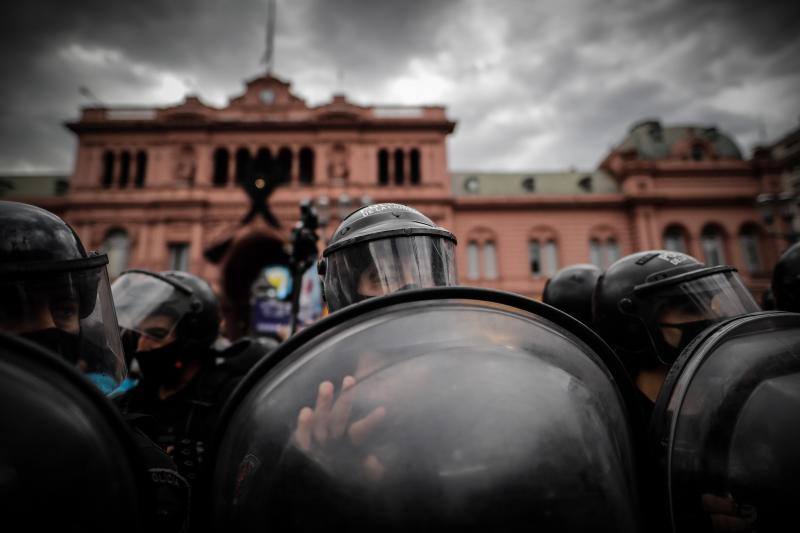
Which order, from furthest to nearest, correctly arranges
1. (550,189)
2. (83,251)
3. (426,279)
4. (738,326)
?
(550,189) < (426,279) < (83,251) < (738,326)

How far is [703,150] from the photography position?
2441cm

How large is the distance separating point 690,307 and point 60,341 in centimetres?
275

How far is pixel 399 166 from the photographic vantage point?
24.0 metres

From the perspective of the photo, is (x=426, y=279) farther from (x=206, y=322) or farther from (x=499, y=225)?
(x=499, y=225)

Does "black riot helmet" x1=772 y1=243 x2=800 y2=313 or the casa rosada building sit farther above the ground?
the casa rosada building

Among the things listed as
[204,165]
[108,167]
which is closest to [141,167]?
[108,167]

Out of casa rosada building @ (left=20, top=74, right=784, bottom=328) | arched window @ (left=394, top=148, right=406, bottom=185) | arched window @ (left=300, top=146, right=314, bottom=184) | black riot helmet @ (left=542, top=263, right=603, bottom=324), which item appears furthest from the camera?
arched window @ (left=300, top=146, right=314, bottom=184)

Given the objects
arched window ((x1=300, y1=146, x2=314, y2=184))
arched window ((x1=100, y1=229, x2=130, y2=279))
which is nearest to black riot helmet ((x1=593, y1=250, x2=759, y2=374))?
arched window ((x1=300, y1=146, x2=314, y2=184))

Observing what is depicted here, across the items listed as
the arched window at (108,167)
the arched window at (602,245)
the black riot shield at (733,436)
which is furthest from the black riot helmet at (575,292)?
the arched window at (108,167)

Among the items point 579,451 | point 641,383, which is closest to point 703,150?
point 641,383

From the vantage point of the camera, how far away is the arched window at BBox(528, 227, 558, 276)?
76.1 feet

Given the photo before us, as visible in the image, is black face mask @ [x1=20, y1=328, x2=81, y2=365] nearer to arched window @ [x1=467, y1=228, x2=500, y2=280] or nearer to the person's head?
the person's head

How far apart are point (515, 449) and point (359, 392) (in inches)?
14.0

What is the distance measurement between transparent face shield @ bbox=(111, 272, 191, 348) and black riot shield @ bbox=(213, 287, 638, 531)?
2236mm
